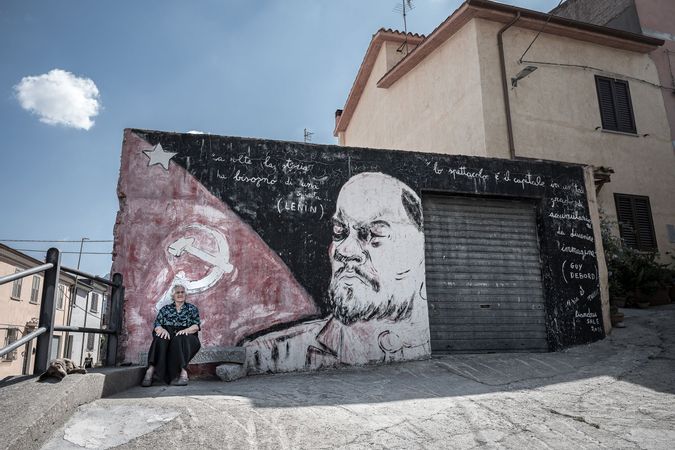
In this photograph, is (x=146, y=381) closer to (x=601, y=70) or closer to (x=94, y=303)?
(x=601, y=70)

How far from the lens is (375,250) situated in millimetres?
7410

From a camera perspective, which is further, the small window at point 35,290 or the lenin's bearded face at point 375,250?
the small window at point 35,290

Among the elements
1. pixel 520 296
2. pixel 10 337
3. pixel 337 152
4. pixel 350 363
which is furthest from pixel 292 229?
pixel 10 337

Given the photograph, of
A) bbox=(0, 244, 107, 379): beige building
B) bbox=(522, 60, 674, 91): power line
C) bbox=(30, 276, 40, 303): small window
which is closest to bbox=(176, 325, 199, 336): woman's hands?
bbox=(522, 60, 674, 91): power line

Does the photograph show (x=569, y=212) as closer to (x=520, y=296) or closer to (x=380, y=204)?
(x=520, y=296)

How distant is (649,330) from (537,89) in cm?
653

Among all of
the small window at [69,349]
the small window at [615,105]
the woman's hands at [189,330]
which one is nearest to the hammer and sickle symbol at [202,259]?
the woman's hands at [189,330]

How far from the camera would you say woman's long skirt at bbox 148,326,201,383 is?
566 cm

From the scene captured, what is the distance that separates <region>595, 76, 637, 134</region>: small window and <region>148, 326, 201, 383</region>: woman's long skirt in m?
11.9

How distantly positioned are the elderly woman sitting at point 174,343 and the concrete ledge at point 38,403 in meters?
1.12

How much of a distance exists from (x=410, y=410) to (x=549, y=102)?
10.3 m

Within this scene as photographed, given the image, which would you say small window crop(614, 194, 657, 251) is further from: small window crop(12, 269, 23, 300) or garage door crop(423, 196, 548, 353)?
small window crop(12, 269, 23, 300)

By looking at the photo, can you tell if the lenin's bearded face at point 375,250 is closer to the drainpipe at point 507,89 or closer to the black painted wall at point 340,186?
the black painted wall at point 340,186

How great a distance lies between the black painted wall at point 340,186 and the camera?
7105 mm
